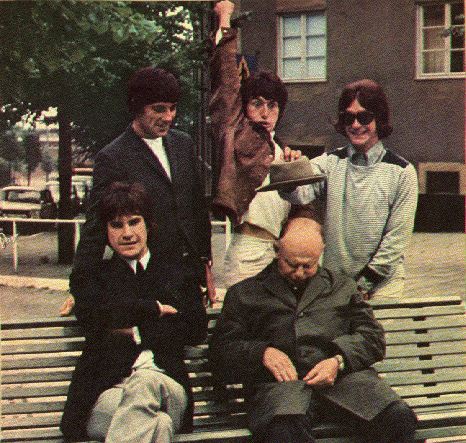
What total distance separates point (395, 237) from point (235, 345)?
793 mm

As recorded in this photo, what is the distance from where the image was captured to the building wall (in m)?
5.87

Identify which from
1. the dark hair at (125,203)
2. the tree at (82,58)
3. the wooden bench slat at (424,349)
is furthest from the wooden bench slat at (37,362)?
the tree at (82,58)

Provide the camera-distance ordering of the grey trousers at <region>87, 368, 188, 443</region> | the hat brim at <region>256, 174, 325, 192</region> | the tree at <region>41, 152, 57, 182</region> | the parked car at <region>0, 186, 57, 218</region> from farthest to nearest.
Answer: the tree at <region>41, 152, 57, 182</region>
the parked car at <region>0, 186, 57, 218</region>
the hat brim at <region>256, 174, 325, 192</region>
the grey trousers at <region>87, 368, 188, 443</region>

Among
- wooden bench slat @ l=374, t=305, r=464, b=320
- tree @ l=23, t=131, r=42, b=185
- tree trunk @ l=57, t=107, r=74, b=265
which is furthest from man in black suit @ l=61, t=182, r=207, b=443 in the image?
tree trunk @ l=57, t=107, r=74, b=265

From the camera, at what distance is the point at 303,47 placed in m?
6.52

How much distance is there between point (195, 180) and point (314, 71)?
215 centimetres

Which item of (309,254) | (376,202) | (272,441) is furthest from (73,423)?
(376,202)

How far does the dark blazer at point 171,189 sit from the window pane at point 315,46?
2707 mm

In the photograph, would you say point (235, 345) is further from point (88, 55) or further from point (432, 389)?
point (88, 55)

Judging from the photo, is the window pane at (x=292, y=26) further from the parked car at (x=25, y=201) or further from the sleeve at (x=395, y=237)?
the parked car at (x=25, y=201)

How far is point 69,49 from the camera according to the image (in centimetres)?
882

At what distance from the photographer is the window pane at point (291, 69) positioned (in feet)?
17.7

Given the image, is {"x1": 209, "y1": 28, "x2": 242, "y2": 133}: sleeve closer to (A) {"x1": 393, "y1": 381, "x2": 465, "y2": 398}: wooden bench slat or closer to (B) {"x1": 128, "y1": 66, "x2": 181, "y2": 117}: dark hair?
(B) {"x1": 128, "y1": 66, "x2": 181, "y2": 117}: dark hair

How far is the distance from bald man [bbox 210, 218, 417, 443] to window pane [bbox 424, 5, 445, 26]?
5.61 meters
